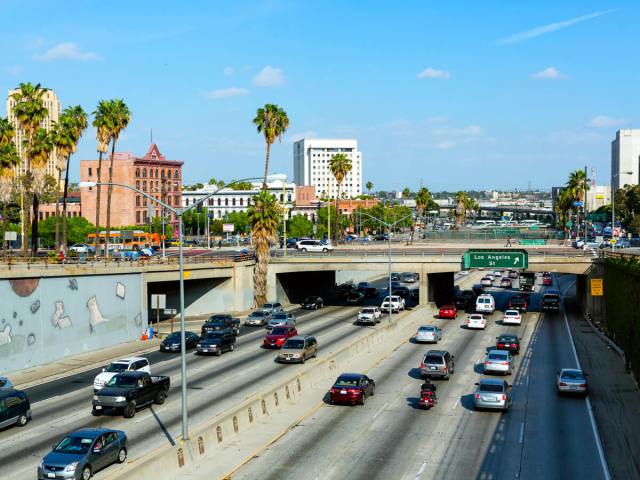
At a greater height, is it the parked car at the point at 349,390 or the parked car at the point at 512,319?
the parked car at the point at 349,390

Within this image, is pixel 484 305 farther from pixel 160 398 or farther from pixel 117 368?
pixel 160 398

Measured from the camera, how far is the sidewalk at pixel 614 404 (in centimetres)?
2698

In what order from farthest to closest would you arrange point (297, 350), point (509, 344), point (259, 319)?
1. point (259, 319)
2. point (509, 344)
3. point (297, 350)

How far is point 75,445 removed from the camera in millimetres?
23812

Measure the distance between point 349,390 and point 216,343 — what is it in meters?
16.2

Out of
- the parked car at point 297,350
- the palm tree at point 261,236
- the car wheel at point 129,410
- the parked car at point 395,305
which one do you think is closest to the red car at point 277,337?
the parked car at point 297,350

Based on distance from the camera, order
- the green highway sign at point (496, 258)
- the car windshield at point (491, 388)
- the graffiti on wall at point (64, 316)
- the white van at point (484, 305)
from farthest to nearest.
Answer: the white van at point (484, 305), the green highway sign at point (496, 258), the graffiti on wall at point (64, 316), the car windshield at point (491, 388)

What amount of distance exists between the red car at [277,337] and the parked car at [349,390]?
51.3 feet

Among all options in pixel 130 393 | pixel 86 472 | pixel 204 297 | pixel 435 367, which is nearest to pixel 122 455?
pixel 86 472

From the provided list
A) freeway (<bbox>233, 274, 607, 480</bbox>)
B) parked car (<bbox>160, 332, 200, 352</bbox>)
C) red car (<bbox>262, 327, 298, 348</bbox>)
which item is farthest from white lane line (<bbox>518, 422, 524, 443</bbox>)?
parked car (<bbox>160, 332, 200, 352</bbox>)

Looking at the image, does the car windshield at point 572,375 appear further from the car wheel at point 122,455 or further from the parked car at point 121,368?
the car wheel at point 122,455

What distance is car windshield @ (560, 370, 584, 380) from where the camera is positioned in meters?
37.8

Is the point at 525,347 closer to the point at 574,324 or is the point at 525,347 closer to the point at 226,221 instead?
the point at 574,324

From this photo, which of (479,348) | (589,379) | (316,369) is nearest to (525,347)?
(479,348)
